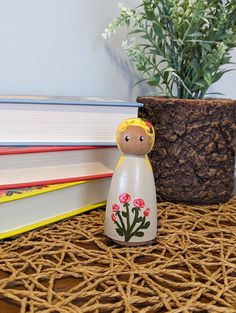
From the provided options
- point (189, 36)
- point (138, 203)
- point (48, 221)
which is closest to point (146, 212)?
point (138, 203)

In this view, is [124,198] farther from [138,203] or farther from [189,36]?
[189,36]

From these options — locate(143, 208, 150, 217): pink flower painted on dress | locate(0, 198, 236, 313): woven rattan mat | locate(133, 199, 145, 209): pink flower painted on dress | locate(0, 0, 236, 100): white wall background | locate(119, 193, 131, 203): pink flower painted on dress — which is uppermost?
locate(0, 0, 236, 100): white wall background

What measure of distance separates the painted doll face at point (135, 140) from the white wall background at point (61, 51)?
27cm

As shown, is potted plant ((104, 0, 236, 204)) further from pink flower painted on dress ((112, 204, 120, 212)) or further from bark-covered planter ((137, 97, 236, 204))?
pink flower painted on dress ((112, 204, 120, 212))

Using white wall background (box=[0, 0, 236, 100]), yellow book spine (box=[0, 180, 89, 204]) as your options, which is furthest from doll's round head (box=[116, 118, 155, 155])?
white wall background (box=[0, 0, 236, 100])

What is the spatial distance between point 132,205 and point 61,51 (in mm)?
360

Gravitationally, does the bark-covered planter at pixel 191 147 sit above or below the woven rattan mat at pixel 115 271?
above

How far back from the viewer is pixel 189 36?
622 millimetres

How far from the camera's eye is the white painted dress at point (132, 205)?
0.48 metres

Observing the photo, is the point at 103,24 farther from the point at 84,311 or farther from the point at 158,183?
the point at 84,311

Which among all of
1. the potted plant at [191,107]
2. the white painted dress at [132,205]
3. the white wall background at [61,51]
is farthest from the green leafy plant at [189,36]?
the white painted dress at [132,205]

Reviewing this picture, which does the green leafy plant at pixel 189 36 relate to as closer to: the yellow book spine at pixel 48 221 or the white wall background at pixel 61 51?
the white wall background at pixel 61 51

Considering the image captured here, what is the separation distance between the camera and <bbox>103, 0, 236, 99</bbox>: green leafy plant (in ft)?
2.03

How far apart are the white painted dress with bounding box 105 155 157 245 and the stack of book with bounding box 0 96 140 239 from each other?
0.27 feet
